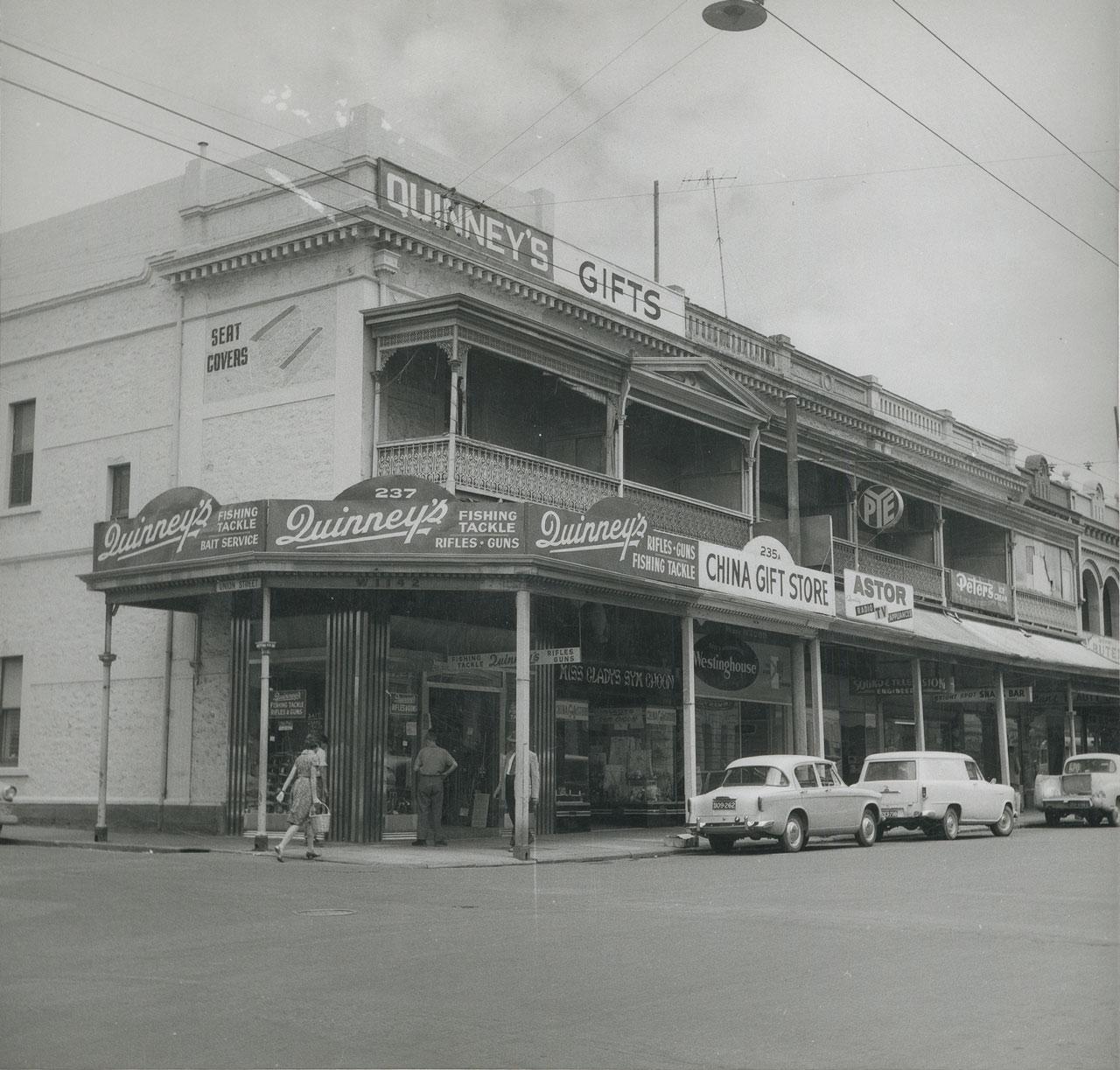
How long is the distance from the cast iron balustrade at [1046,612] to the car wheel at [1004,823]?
517 inches

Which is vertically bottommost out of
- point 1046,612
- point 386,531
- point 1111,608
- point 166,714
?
point 166,714

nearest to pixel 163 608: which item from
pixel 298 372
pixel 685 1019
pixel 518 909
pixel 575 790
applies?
pixel 298 372

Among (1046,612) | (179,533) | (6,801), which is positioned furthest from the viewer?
(1046,612)

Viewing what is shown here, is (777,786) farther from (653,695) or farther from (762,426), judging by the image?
(762,426)

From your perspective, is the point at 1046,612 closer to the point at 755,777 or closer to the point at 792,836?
the point at 755,777

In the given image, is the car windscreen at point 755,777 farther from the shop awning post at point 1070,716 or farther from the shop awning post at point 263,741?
the shop awning post at point 1070,716

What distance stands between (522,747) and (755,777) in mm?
4372

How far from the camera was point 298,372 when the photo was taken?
74.2 ft

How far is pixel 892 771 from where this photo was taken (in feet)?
82.0

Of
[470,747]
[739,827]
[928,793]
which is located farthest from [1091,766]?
[470,747]

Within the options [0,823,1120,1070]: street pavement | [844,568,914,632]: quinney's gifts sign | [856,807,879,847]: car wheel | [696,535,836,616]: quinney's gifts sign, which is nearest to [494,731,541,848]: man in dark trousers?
[0,823,1120,1070]: street pavement

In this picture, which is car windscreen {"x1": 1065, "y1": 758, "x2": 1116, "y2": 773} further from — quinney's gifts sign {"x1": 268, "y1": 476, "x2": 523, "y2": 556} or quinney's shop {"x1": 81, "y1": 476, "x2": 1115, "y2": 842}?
quinney's gifts sign {"x1": 268, "y1": 476, "x2": 523, "y2": 556}

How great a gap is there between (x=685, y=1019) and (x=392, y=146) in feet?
60.5

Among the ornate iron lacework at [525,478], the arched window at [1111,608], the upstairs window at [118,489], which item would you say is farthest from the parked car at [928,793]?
the arched window at [1111,608]
